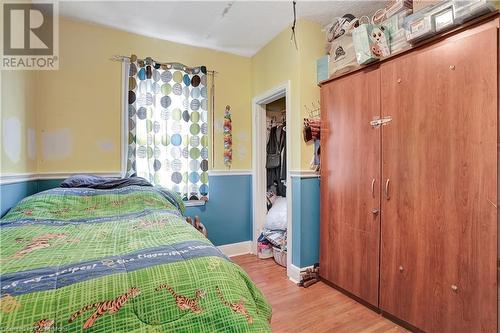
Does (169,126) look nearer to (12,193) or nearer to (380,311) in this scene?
(12,193)

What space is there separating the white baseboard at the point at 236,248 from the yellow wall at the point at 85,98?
1538 mm

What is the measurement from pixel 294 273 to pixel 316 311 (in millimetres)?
511

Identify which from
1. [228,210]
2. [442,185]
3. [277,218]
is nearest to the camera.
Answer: [442,185]

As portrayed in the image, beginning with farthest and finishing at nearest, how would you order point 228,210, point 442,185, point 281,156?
point 281,156 → point 228,210 → point 442,185

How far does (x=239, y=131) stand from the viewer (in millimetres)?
3104

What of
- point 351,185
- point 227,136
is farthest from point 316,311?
point 227,136

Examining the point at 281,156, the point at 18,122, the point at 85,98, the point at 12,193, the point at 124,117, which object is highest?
the point at 85,98

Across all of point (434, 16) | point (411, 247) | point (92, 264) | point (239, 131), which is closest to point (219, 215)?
point (239, 131)

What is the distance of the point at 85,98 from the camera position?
7.80 ft

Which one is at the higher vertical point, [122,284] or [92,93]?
[92,93]

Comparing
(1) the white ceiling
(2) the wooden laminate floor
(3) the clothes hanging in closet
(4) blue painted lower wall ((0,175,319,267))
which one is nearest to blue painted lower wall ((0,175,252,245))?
(4) blue painted lower wall ((0,175,319,267))

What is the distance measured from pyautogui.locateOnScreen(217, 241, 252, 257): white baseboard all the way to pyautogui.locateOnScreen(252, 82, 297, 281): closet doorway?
0.34ft

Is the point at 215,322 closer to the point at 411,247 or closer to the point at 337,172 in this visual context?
the point at 411,247

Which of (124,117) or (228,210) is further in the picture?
(228,210)
